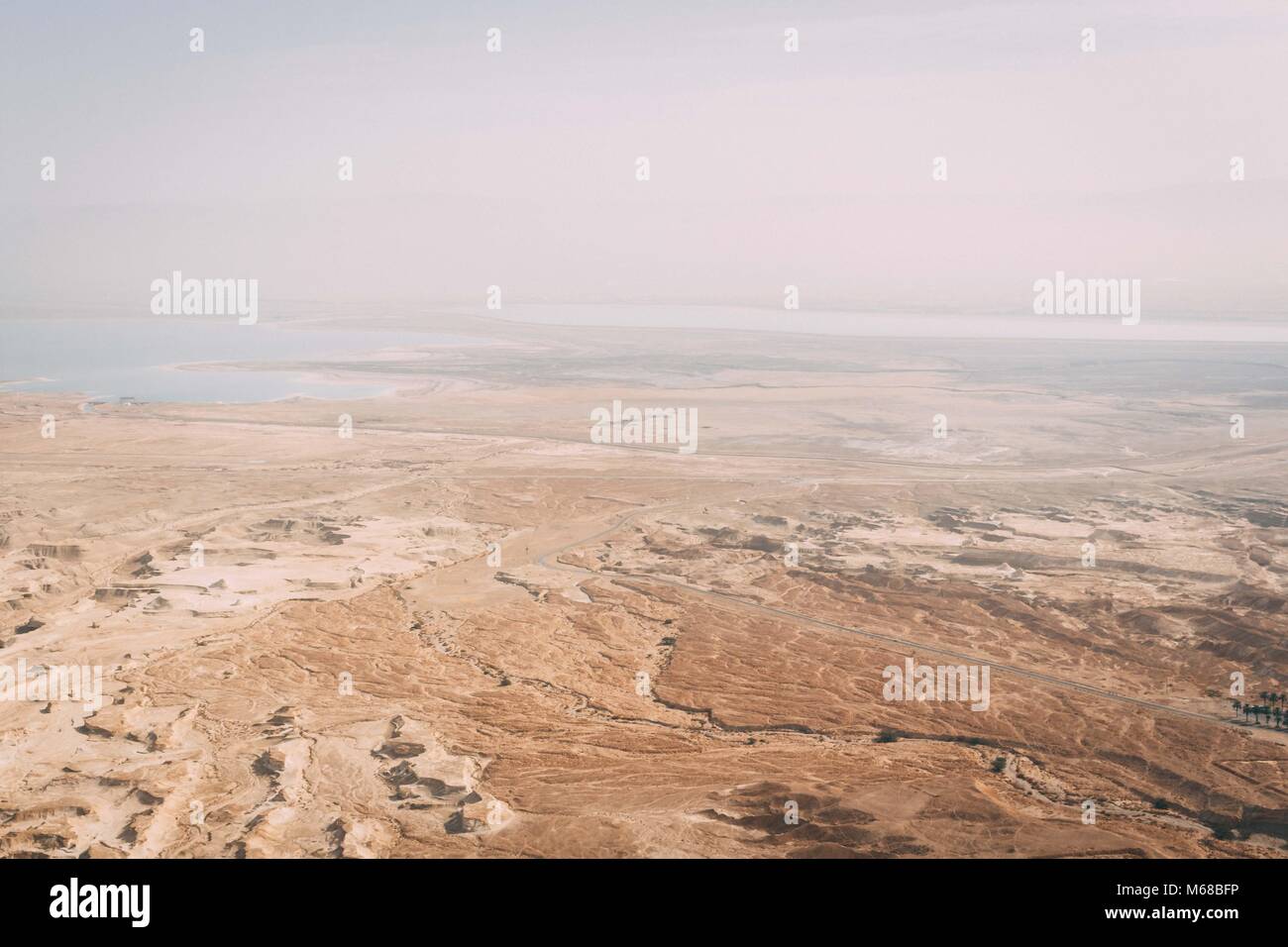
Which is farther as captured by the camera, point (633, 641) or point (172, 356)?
point (172, 356)

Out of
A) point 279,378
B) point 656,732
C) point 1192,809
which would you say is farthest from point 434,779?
point 279,378

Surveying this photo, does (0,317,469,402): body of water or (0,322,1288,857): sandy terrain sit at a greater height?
(0,317,469,402): body of water

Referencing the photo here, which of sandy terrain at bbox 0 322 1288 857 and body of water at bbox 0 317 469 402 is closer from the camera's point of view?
sandy terrain at bbox 0 322 1288 857

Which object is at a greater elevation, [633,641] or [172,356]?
[172,356]

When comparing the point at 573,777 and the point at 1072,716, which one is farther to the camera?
the point at 1072,716

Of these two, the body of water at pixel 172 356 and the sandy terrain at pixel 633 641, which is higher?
the body of water at pixel 172 356

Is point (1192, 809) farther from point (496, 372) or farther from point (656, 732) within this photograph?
point (496, 372)

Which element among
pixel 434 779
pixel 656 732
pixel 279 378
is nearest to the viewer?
pixel 434 779

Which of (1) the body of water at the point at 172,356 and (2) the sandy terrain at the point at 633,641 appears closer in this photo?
(2) the sandy terrain at the point at 633,641
